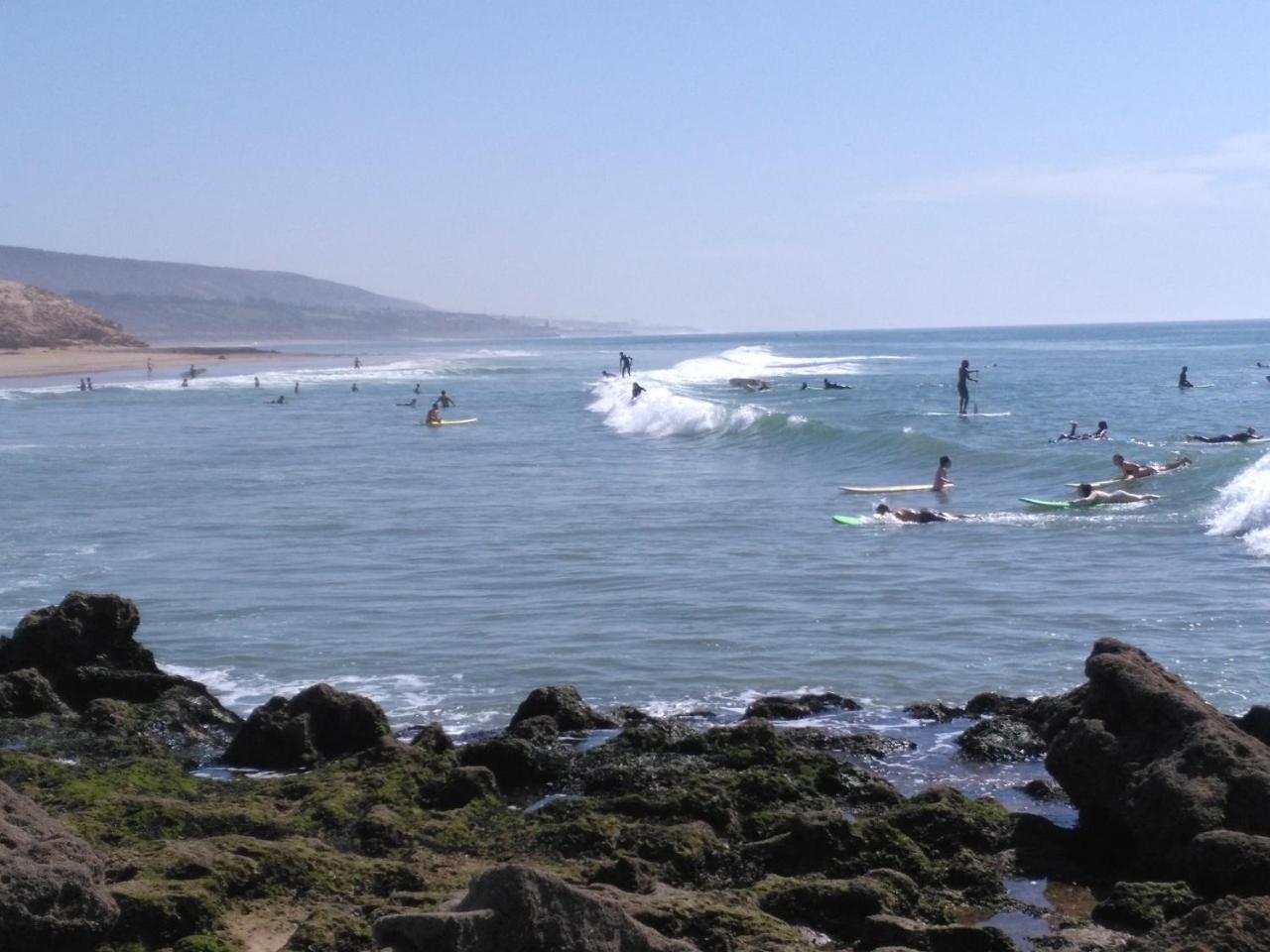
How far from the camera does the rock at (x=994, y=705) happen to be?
35.6 feet

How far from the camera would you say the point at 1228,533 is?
792 inches

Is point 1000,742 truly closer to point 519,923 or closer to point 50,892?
point 519,923

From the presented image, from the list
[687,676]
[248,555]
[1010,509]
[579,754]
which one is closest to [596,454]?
[1010,509]

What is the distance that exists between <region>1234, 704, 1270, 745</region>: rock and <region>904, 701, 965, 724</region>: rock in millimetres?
2269

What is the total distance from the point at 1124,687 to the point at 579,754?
11.0ft

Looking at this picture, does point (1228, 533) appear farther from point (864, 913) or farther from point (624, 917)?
point (624, 917)

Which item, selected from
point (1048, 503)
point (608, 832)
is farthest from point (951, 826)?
point (1048, 503)

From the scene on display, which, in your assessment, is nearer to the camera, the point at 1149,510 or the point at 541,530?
the point at 541,530

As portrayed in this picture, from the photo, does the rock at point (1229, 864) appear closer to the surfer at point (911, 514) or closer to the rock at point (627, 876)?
the rock at point (627, 876)

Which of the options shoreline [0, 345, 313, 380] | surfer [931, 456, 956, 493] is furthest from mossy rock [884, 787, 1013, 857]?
shoreline [0, 345, 313, 380]

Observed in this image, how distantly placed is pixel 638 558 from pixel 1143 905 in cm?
1157

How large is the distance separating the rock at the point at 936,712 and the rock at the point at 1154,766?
1.95m

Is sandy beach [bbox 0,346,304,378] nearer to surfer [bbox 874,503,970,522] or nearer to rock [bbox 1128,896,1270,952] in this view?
surfer [bbox 874,503,970,522]

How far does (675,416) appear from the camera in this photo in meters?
42.7
